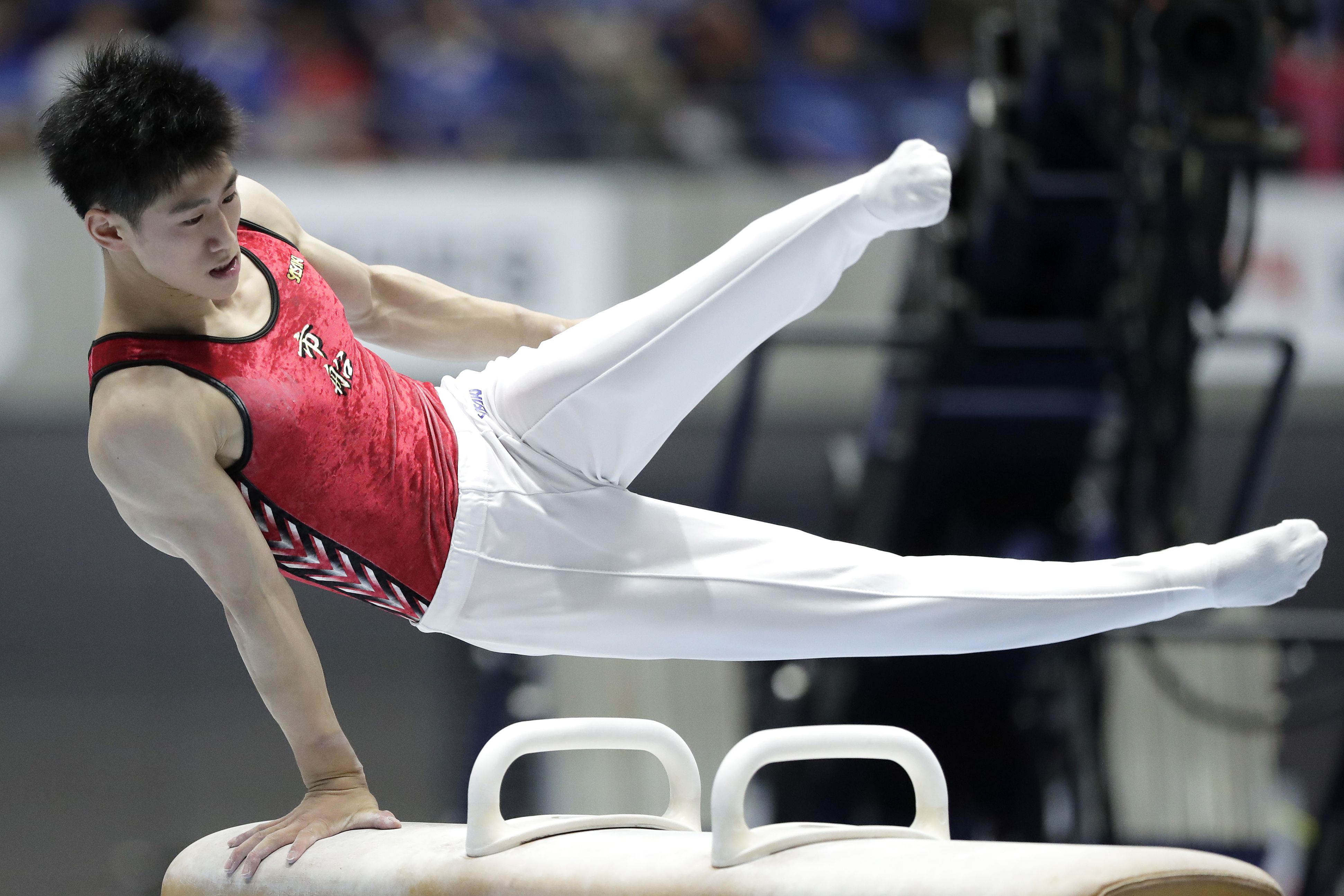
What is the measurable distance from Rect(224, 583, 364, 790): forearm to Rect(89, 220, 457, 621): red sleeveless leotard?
5.2 inches

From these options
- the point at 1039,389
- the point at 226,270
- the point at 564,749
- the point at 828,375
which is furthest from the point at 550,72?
the point at 564,749

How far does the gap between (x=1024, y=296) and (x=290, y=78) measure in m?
4.50

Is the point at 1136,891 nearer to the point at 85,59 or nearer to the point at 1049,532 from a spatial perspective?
the point at 85,59

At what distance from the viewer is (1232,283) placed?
12.8 ft

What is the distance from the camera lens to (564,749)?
2348mm

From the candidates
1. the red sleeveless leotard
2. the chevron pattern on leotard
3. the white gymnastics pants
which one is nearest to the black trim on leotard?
the red sleeveless leotard

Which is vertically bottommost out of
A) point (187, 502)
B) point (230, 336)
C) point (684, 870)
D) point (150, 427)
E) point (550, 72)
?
point (684, 870)

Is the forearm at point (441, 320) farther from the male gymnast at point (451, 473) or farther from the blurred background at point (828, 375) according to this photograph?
the blurred background at point (828, 375)

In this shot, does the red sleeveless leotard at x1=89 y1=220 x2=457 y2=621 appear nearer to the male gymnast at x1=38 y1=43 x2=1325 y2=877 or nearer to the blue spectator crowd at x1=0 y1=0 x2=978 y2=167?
the male gymnast at x1=38 y1=43 x2=1325 y2=877

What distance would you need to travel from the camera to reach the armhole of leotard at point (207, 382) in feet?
6.98

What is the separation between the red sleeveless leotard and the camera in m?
2.17

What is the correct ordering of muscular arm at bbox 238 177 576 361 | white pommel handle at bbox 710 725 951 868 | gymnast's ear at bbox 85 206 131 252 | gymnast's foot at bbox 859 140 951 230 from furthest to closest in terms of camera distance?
muscular arm at bbox 238 177 576 361, gymnast's foot at bbox 859 140 951 230, gymnast's ear at bbox 85 206 131 252, white pommel handle at bbox 710 725 951 868

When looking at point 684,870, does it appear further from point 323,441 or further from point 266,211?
point 266,211

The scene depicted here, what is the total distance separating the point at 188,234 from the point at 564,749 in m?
1.02
